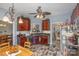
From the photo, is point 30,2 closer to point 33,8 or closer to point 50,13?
point 33,8

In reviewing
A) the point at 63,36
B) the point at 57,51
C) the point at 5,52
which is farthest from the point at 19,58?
the point at 63,36

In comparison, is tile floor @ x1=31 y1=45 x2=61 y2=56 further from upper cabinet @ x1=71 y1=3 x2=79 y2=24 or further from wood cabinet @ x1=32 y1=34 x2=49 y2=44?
upper cabinet @ x1=71 y1=3 x2=79 y2=24

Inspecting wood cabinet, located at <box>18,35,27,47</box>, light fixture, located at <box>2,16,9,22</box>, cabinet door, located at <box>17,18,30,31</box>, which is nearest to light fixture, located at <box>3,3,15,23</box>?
light fixture, located at <box>2,16,9,22</box>

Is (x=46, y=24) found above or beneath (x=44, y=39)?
above

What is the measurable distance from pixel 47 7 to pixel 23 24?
0.37 meters

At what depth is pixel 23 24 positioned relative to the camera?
199 cm

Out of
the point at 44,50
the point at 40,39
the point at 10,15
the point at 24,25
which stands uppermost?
the point at 10,15

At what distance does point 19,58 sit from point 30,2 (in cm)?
72

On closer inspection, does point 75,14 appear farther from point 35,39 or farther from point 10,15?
point 10,15

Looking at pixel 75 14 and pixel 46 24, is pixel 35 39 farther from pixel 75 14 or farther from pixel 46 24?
pixel 75 14

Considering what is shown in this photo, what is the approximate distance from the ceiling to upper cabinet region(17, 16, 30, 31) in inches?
3.1

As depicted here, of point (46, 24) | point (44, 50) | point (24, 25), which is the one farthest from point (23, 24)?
point (44, 50)

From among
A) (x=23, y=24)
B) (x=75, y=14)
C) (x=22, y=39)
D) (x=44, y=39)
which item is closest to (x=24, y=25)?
(x=23, y=24)

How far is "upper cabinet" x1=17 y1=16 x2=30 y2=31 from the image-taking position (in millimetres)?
1973
